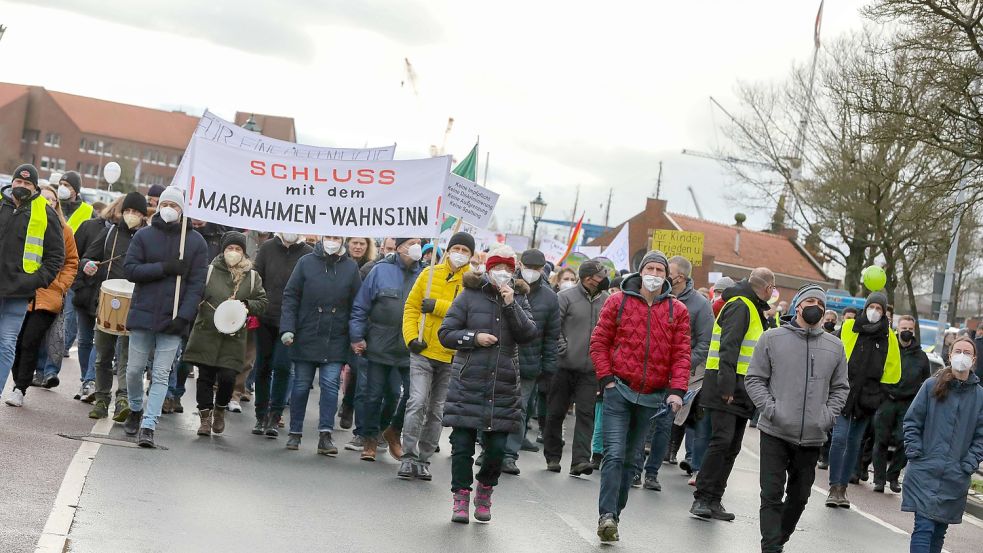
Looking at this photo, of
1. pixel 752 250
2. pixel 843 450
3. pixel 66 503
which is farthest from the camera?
pixel 752 250

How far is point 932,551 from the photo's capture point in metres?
9.40

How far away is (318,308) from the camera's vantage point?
1235cm

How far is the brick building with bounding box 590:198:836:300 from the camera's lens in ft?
255

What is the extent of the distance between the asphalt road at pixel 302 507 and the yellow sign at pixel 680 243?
14029 mm

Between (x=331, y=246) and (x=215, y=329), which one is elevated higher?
(x=331, y=246)

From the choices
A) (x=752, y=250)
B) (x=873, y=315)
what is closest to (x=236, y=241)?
(x=873, y=315)

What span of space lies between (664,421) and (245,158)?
15.2 ft

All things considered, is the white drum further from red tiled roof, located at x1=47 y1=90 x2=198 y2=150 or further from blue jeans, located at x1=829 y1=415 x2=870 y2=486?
red tiled roof, located at x1=47 y1=90 x2=198 y2=150

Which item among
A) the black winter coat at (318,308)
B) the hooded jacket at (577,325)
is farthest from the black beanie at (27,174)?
the hooded jacket at (577,325)

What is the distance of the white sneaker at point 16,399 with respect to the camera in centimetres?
1198

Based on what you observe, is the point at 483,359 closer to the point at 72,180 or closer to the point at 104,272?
the point at 104,272

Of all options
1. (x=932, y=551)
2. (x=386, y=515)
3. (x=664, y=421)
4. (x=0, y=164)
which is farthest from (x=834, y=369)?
(x=0, y=164)

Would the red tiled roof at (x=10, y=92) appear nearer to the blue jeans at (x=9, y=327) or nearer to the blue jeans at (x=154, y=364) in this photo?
the blue jeans at (x=9, y=327)

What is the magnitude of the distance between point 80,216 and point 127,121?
143672mm
